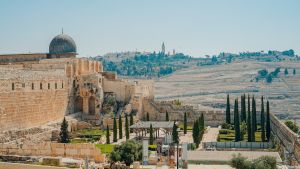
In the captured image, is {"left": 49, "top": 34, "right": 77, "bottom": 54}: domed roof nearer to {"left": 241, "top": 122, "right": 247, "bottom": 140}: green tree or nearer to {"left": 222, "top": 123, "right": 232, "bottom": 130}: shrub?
{"left": 222, "top": 123, "right": 232, "bottom": 130}: shrub

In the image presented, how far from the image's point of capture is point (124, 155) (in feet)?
87.8

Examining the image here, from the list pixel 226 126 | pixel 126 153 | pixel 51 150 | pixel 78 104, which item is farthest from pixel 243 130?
pixel 78 104

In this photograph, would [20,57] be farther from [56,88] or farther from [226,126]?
[226,126]

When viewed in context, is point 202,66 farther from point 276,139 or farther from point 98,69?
point 276,139

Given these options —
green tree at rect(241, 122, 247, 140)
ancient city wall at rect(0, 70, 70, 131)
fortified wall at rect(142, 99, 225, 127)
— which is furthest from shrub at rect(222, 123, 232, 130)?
ancient city wall at rect(0, 70, 70, 131)

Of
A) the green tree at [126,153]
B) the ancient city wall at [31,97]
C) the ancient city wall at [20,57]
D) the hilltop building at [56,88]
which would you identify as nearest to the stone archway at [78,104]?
the hilltop building at [56,88]

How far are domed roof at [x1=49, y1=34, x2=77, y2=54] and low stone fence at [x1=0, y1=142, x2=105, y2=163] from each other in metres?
22.8

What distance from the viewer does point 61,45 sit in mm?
51281

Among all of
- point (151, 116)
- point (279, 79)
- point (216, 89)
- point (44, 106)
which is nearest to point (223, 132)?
point (151, 116)

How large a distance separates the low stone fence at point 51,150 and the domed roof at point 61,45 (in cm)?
2278

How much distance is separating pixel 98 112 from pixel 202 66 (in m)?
146

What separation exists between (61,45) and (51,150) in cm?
2374

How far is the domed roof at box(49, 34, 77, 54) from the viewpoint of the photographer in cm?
5119

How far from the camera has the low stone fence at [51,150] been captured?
28625mm
